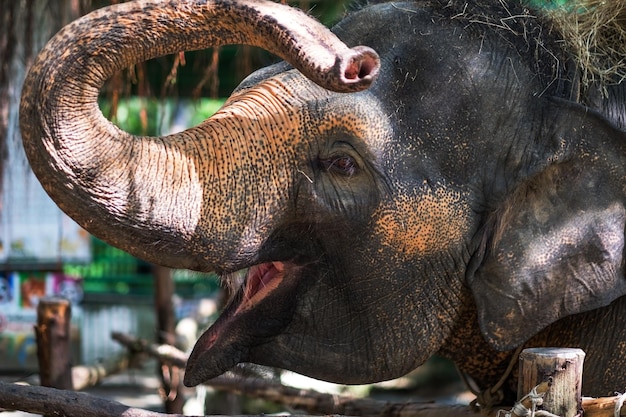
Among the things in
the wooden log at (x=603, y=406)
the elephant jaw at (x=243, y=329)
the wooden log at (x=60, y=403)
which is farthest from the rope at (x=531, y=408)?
the wooden log at (x=60, y=403)

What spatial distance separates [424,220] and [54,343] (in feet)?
6.25

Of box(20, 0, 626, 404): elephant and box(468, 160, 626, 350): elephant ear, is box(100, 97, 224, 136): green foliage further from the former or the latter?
box(468, 160, 626, 350): elephant ear

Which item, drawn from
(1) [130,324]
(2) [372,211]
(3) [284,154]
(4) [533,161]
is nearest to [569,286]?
(4) [533,161]

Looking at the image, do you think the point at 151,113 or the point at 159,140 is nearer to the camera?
the point at 159,140

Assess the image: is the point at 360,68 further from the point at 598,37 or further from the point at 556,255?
the point at 598,37

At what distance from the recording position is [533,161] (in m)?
2.44

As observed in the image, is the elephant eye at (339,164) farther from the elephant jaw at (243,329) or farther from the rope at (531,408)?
the rope at (531,408)

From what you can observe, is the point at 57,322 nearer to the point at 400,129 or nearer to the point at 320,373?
the point at 320,373

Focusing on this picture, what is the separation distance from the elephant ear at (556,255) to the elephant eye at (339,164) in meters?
0.39

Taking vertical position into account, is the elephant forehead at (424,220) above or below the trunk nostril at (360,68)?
below

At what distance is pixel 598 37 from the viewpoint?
8.61 ft

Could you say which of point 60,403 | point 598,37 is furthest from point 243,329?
point 598,37

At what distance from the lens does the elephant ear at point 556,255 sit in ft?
7.81

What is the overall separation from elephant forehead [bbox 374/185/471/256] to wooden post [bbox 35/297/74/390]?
5.93 ft
